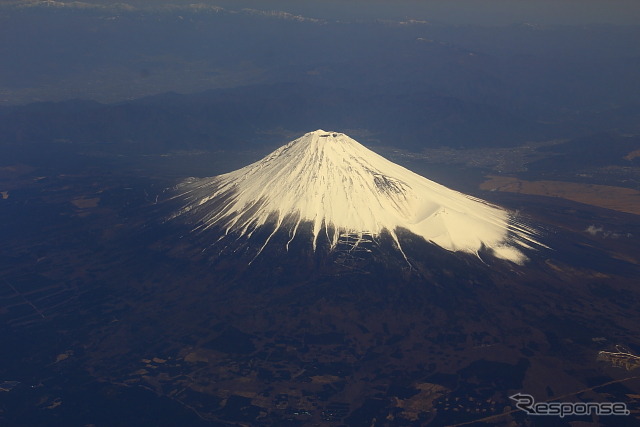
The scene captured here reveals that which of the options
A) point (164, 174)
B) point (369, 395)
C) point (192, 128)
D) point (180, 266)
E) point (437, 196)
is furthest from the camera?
point (192, 128)

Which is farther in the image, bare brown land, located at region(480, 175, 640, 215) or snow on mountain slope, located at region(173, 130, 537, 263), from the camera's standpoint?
bare brown land, located at region(480, 175, 640, 215)

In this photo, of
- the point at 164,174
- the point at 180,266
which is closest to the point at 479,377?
the point at 180,266

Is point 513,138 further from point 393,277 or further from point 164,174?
point 393,277

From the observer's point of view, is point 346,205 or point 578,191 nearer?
point 346,205

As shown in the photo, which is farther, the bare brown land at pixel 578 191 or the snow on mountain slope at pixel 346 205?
the bare brown land at pixel 578 191
